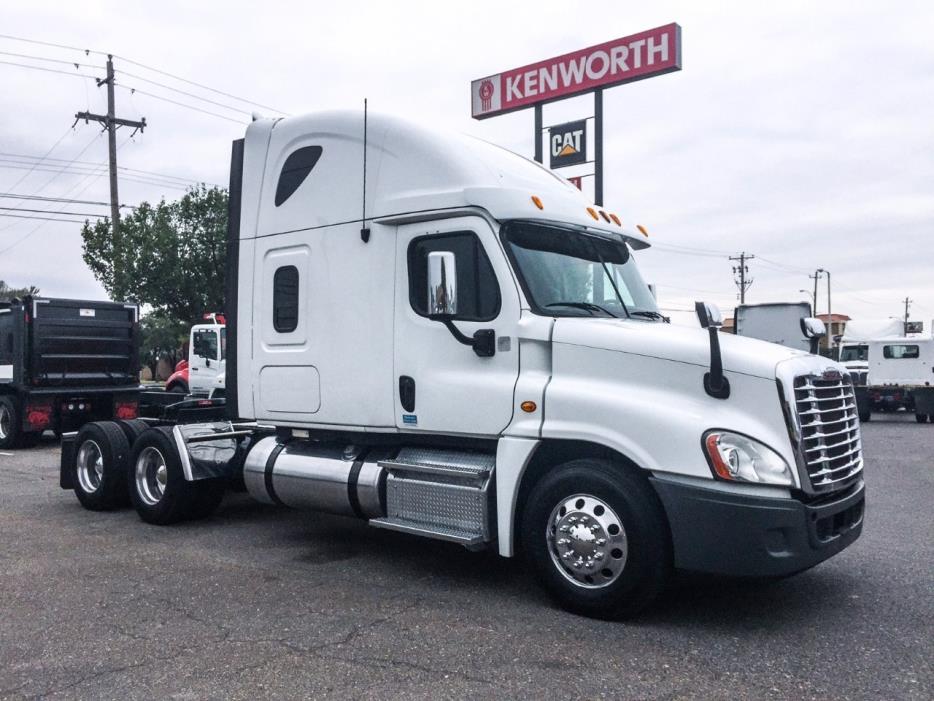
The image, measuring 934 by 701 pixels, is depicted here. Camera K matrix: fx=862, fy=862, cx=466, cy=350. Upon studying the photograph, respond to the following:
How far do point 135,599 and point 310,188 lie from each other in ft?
10.6

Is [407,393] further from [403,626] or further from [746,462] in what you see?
[746,462]

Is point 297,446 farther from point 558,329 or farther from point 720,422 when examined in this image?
point 720,422

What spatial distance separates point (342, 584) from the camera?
5.85m

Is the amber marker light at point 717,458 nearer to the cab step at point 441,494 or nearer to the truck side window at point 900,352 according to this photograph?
the cab step at point 441,494

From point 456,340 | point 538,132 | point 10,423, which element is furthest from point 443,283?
point 538,132

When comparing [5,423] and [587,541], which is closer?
[587,541]

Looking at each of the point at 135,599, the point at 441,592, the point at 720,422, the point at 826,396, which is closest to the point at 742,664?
the point at 720,422

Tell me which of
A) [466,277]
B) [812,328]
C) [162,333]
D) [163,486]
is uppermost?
[162,333]

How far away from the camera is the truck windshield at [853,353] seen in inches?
1066

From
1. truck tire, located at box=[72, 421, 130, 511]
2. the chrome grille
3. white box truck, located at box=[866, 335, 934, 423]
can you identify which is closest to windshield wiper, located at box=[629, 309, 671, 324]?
the chrome grille

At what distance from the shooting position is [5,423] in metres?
15.3

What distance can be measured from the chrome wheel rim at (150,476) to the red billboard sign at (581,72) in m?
14.9

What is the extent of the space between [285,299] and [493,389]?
7.10ft

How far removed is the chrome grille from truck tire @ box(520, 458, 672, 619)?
0.89m
